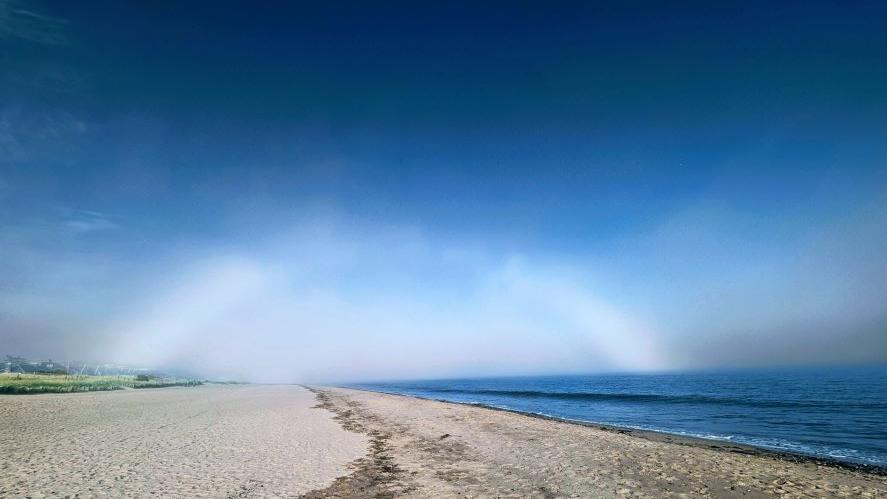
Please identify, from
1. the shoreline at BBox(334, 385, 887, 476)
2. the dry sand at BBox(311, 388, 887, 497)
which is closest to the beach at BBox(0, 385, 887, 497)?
the dry sand at BBox(311, 388, 887, 497)

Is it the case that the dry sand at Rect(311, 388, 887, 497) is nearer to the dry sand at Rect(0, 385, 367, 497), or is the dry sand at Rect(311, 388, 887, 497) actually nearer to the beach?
the beach

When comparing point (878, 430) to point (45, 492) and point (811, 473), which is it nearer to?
point (811, 473)

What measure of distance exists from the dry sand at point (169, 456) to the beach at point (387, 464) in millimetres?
58

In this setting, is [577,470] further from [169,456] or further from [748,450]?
[169,456]

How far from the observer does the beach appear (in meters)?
11.3

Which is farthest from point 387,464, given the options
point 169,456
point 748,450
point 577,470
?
point 748,450

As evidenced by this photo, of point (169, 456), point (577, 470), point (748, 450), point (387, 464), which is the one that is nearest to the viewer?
point (577, 470)

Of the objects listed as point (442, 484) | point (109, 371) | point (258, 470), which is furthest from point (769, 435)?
point (109, 371)

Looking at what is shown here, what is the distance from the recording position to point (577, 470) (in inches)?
535

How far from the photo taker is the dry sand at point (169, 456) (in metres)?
11.0

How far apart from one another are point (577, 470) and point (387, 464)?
267 inches

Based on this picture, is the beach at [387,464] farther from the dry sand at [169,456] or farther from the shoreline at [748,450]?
the shoreline at [748,450]

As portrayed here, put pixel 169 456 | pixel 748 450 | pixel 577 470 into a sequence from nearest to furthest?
pixel 577 470
pixel 169 456
pixel 748 450

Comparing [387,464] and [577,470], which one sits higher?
[387,464]
